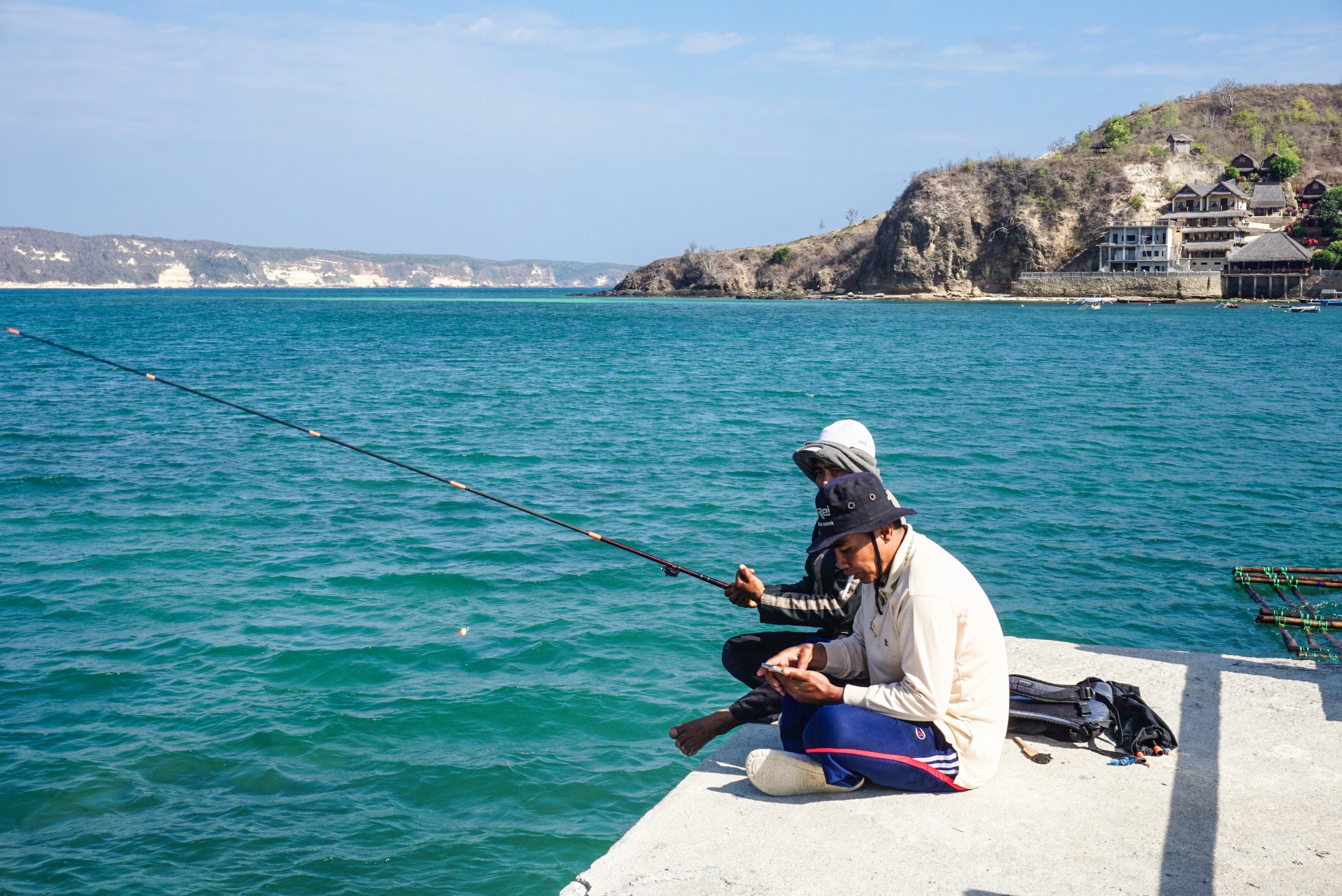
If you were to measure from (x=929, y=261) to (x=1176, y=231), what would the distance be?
23.0 meters

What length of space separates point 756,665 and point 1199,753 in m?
2.14

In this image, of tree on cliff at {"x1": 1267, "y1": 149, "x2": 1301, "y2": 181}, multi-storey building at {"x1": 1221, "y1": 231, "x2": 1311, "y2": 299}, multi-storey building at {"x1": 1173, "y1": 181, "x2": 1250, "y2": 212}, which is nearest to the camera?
multi-storey building at {"x1": 1221, "y1": 231, "x2": 1311, "y2": 299}

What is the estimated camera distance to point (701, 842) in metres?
3.98

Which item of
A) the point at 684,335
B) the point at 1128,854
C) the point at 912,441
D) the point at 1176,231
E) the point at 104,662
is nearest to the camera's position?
the point at 1128,854

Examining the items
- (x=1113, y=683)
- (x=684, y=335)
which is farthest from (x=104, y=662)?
(x=684, y=335)

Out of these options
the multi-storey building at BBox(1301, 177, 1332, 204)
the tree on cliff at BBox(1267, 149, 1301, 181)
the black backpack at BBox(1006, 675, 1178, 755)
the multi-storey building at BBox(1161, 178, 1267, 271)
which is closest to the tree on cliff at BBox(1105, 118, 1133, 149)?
the tree on cliff at BBox(1267, 149, 1301, 181)

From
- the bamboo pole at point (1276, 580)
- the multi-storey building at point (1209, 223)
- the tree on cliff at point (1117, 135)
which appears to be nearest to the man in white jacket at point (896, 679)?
the bamboo pole at point (1276, 580)

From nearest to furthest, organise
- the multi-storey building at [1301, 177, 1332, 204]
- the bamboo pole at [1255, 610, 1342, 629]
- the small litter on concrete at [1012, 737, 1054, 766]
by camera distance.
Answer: the small litter on concrete at [1012, 737, 1054, 766] → the bamboo pole at [1255, 610, 1342, 629] → the multi-storey building at [1301, 177, 1332, 204]

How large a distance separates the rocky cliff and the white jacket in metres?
98.7

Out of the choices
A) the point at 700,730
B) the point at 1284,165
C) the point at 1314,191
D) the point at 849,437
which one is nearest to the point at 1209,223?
the point at 1314,191

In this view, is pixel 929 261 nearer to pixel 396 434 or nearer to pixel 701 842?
pixel 396 434

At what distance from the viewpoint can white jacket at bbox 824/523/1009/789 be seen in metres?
3.85

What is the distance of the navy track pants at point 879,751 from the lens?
4066 mm

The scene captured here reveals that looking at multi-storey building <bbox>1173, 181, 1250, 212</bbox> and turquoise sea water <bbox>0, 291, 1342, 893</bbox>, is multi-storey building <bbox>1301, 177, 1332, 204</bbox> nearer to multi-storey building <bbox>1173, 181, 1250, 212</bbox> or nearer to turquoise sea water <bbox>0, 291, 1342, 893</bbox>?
multi-storey building <bbox>1173, 181, 1250, 212</bbox>
